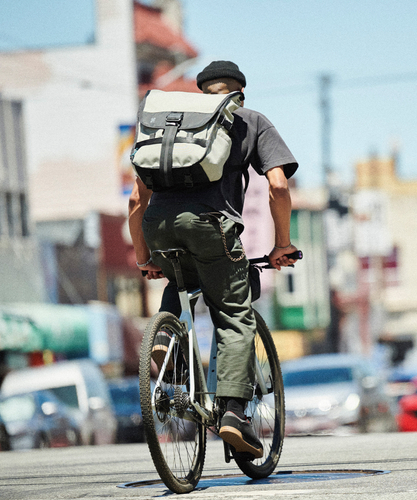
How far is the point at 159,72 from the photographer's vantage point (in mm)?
47594

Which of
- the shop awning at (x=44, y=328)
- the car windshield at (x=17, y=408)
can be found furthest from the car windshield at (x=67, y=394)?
the shop awning at (x=44, y=328)

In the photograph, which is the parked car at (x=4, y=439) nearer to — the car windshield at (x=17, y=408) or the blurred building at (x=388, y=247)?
the car windshield at (x=17, y=408)

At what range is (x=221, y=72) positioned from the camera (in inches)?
202

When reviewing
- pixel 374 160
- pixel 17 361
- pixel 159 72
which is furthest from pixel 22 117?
pixel 374 160

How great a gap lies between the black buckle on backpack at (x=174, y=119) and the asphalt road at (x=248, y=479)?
1.54 metres

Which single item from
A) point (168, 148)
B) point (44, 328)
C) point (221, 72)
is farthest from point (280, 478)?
point (44, 328)

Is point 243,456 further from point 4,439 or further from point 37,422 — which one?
point 37,422

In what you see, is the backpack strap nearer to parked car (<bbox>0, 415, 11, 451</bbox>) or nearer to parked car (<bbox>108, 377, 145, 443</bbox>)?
parked car (<bbox>0, 415, 11, 451</bbox>)

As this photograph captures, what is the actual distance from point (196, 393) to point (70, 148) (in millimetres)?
38151

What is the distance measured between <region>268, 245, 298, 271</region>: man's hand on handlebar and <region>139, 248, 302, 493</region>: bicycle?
3 centimetres

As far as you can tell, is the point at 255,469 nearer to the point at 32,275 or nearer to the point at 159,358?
the point at 159,358

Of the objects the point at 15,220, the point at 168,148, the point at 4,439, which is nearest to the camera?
the point at 168,148

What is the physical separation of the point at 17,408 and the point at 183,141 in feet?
36.7

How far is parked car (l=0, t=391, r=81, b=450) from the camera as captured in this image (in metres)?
14.2
